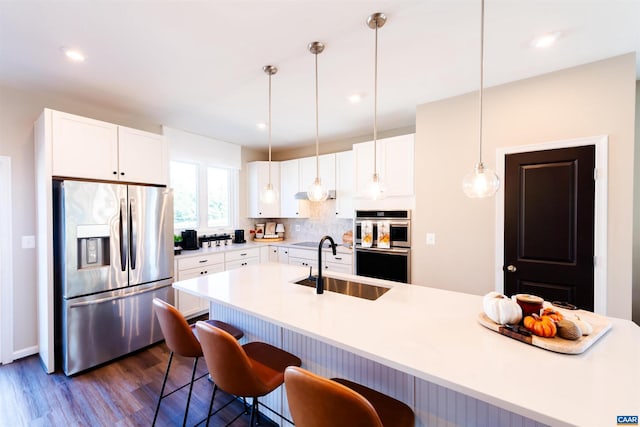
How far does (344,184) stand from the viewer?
391 centimetres

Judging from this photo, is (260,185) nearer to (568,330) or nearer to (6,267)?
(6,267)

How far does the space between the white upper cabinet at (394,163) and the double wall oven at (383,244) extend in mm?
289

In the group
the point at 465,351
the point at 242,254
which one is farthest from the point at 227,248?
the point at 465,351

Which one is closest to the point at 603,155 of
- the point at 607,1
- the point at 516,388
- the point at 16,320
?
the point at 607,1

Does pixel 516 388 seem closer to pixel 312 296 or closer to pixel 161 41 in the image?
pixel 312 296

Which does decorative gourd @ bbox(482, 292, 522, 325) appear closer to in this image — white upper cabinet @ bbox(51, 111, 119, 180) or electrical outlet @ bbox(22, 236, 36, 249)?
white upper cabinet @ bbox(51, 111, 119, 180)

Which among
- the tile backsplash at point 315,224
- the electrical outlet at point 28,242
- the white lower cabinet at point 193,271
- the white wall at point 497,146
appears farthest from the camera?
the tile backsplash at point 315,224

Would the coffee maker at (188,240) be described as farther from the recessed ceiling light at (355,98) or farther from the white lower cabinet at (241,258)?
the recessed ceiling light at (355,98)

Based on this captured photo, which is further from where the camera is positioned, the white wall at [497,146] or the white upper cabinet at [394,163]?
the white upper cabinet at [394,163]

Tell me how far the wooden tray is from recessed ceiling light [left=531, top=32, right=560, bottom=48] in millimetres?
1789

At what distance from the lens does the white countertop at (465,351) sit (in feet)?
2.53

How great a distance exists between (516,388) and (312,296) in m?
1.09

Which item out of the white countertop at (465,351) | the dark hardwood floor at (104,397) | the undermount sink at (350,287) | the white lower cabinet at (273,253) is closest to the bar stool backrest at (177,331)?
the white countertop at (465,351)

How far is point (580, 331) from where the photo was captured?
1044 mm
